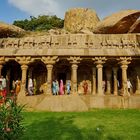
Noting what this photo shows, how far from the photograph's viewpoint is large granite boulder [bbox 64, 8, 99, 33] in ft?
102

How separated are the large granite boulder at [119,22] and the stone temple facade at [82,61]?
1.62 metres

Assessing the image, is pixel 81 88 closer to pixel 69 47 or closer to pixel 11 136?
pixel 69 47

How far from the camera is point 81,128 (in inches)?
433

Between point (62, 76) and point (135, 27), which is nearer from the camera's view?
point (135, 27)

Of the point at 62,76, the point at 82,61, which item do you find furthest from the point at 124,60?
the point at 62,76

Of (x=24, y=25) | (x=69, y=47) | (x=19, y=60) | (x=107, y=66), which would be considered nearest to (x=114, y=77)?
(x=107, y=66)

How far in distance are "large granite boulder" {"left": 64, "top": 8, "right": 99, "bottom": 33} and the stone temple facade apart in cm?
972

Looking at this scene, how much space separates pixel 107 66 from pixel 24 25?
26875mm

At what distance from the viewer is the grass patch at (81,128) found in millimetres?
9781

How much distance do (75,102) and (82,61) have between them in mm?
4392

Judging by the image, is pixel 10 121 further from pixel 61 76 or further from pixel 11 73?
pixel 11 73

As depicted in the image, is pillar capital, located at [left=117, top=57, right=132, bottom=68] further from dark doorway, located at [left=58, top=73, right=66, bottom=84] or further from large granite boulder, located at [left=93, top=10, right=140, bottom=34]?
dark doorway, located at [left=58, top=73, right=66, bottom=84]

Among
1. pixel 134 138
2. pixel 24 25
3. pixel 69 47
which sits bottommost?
pixel 134 138

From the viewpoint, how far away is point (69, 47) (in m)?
19.0
